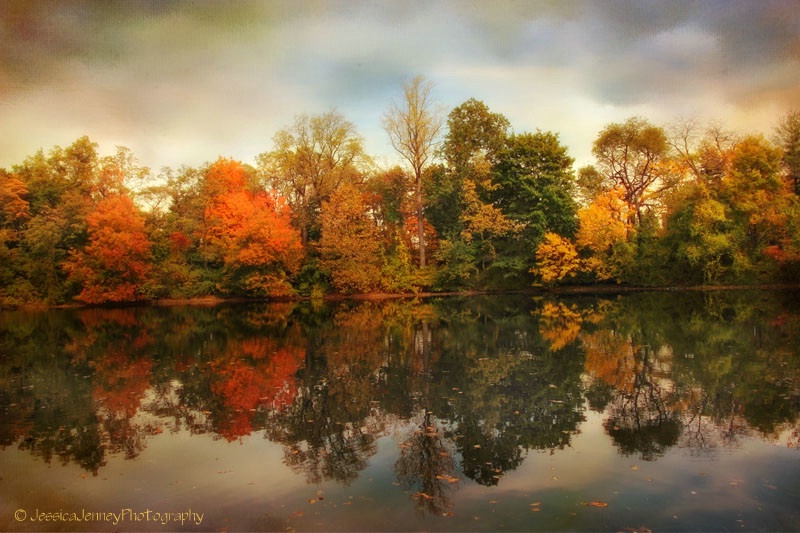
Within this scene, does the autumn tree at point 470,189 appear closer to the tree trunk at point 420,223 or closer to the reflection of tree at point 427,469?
the tree trunk at point 420,223

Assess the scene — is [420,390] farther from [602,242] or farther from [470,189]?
[602,242]

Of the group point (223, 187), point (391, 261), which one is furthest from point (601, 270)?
point (223, 187)

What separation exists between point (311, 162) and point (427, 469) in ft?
123

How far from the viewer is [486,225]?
3769cm

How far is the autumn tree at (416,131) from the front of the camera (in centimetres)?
3894

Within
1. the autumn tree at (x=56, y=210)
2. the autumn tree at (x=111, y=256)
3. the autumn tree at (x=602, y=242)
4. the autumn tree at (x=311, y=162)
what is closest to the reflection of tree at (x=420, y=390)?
the autumn tree at (x=111, y=256)

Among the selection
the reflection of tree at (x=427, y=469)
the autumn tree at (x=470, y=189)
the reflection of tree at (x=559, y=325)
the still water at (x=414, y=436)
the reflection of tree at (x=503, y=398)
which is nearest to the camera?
the still water at (x=414, y=436)

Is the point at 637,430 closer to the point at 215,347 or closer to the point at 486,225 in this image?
the point at 215,347

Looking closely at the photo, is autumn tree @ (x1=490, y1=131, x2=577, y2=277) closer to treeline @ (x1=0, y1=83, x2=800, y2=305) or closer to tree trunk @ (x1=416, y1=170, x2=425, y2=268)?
treeline @ (x1=0, y1=83, x2=800, y2=305)

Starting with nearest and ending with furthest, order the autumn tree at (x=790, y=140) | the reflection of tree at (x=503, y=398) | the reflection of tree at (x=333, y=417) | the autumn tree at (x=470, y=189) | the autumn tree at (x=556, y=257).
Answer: the reflection of tree at (x=333, y=417)
the reflection of tree at (x=503, y=398)
the autumn tree at (x=790, y=140)
the autumn tree at (x=556, y=257)
the autumn tree at (x=470, y=189)

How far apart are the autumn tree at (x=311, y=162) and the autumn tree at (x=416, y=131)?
4.17 meters

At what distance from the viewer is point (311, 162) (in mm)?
41469

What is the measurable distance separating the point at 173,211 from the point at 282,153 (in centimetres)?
991

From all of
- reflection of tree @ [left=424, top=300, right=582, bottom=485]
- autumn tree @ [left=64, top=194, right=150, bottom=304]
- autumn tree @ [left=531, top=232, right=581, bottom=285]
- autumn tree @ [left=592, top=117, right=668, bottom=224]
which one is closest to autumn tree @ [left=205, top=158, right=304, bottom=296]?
autumn tree @ [left=64, top=194, right=150, bottom=304]
